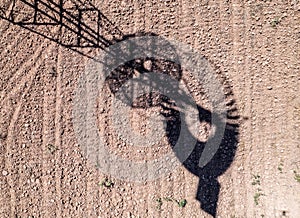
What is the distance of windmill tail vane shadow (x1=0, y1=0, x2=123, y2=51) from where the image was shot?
5676 millimetres

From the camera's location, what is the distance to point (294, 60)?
542cm

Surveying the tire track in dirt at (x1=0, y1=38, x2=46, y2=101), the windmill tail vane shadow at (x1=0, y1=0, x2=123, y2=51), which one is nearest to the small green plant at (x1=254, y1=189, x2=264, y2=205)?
the windmill tail vane shadow at (x1=0, y1=0, x2=123, y2=51)

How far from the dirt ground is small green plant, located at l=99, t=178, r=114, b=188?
2 centimetres

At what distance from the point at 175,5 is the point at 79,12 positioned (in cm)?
150

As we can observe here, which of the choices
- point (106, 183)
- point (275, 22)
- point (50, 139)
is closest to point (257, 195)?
point (106, 183)

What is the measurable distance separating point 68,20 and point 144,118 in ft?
6.36

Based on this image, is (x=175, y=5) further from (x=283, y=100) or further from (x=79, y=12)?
(x=283, y=100)

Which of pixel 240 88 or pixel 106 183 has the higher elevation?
pixel 240 88

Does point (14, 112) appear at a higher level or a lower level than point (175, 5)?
lower

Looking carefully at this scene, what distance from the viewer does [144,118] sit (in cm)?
579

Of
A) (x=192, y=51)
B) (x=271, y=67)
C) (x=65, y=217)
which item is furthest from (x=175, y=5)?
(x=65, y=217)

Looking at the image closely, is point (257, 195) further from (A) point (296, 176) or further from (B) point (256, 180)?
(A) point (296, 176)

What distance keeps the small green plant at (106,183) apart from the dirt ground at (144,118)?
0.02 m

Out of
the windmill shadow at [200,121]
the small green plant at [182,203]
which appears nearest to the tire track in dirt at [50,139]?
the windmill shadow at [200,121]
